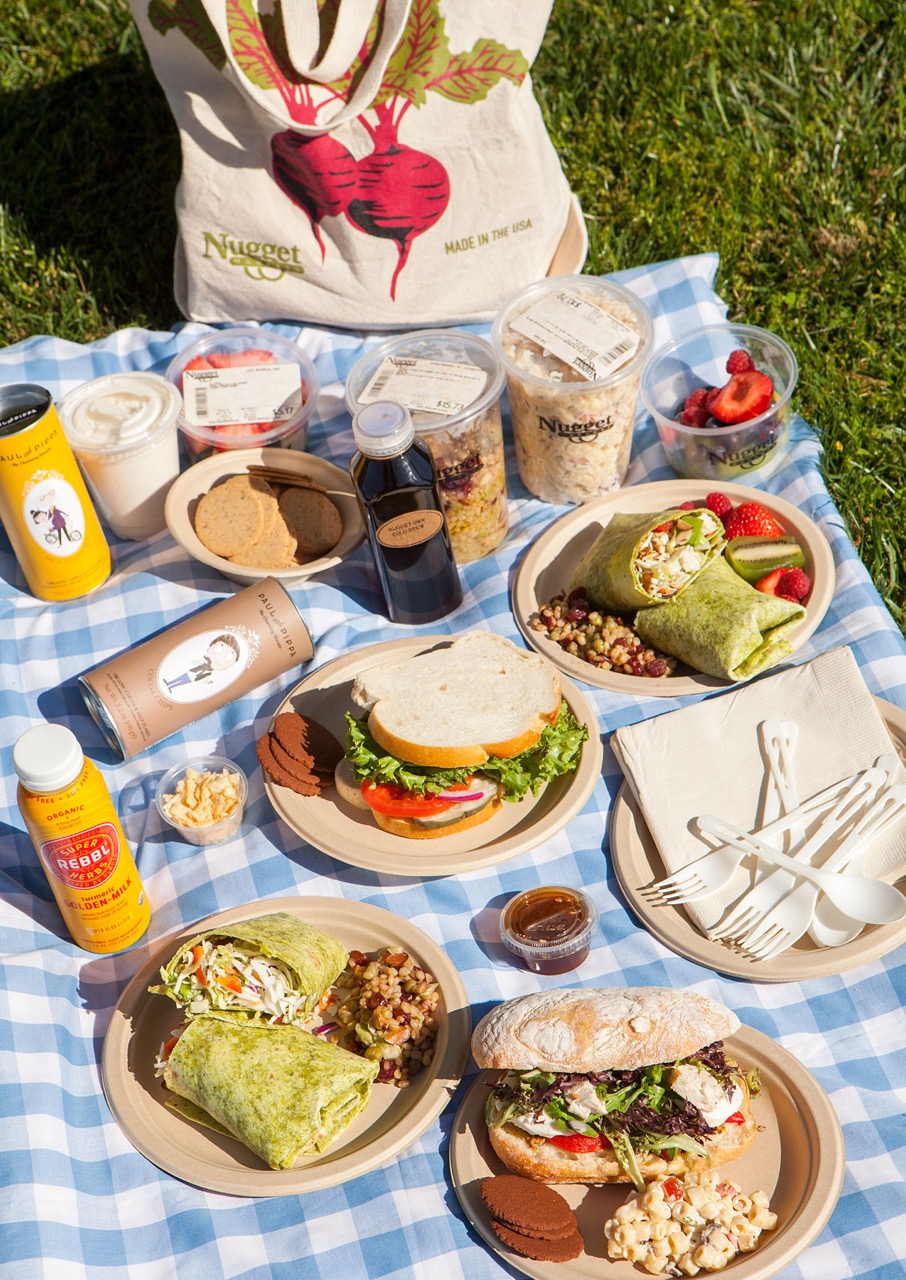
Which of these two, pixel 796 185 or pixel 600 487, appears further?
pixel 796 185

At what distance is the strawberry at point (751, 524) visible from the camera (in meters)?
2.82

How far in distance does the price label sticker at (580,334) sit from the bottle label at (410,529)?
517 mm

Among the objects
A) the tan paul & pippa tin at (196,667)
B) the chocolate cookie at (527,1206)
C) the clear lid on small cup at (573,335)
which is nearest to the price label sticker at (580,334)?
the clear lid on small cup at (573,335)

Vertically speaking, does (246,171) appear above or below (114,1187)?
above

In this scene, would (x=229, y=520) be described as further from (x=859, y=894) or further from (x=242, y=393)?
(x=859, y=894)

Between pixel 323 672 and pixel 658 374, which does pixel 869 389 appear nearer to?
pixel 658 374

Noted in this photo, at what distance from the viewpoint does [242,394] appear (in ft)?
10.4

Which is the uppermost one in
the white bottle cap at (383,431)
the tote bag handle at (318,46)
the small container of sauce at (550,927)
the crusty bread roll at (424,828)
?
the tote bag handle at (318,46)

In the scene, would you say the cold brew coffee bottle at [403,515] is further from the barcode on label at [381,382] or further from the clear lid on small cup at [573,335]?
the clear lid on small cup at [573,335]

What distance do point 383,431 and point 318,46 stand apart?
4.20 feet

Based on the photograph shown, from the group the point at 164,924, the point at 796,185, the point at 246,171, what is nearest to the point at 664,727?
the point at 164,924

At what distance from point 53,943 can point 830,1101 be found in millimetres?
1509

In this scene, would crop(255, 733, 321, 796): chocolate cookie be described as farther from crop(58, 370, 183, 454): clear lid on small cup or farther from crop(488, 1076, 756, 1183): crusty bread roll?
crop(58, 370, 183, 454): clear lid on small cup

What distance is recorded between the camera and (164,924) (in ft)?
8.02
